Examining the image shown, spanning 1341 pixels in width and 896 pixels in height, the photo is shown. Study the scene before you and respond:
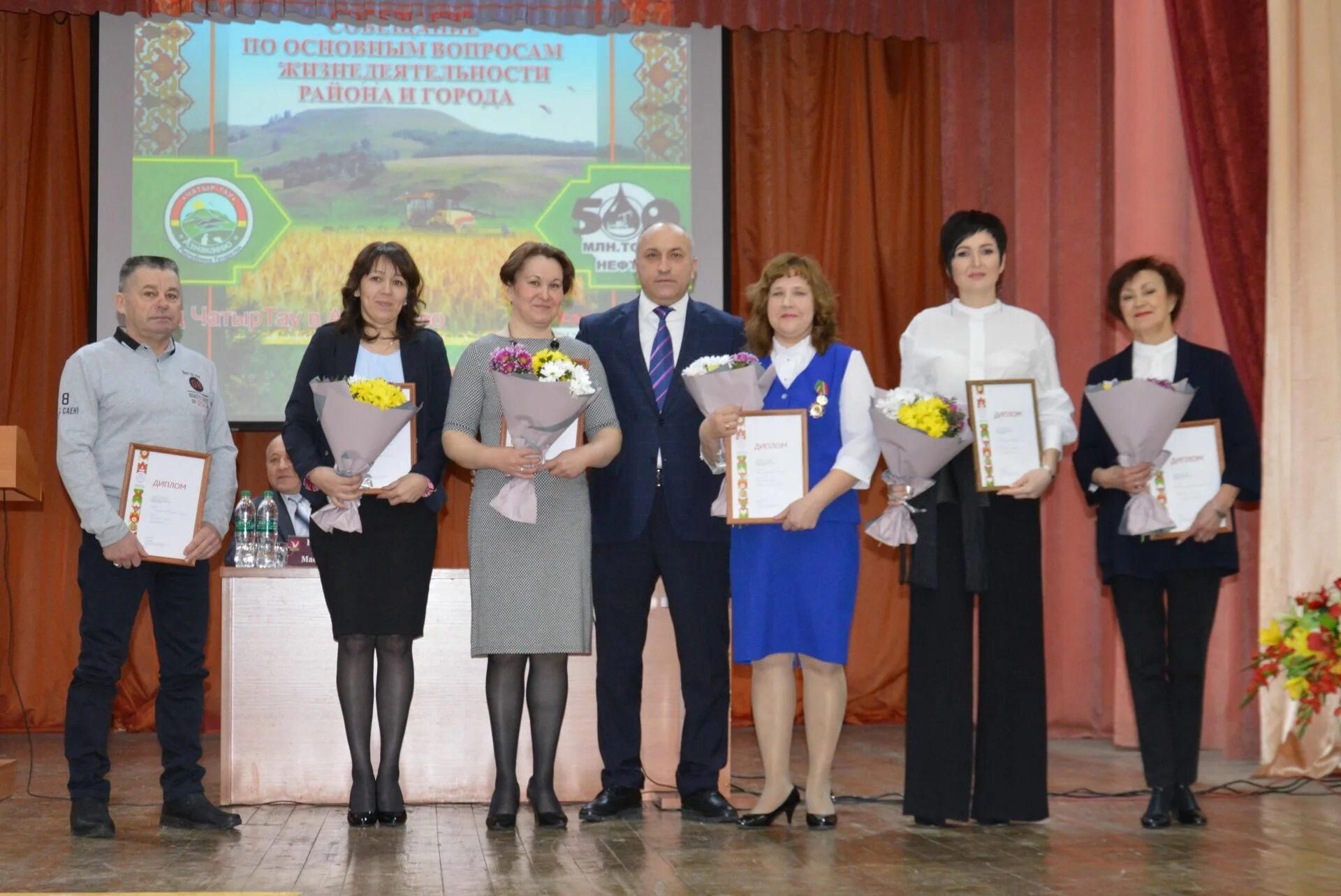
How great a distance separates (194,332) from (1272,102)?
454 cm

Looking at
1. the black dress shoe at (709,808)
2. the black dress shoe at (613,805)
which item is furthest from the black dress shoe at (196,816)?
the black dress shoe at (709,808)

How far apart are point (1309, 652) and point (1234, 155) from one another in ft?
7.86

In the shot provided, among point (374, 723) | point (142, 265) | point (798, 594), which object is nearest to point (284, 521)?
point (374, 723)

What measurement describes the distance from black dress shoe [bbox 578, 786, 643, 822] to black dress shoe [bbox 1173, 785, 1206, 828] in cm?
149

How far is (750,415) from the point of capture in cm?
365

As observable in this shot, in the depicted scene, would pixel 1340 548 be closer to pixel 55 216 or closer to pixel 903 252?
pixel 903 252

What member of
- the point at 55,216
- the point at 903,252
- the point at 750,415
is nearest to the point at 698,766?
the point at 750,415

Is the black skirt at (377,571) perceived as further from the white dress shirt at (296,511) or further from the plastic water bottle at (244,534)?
the white dress shirt at (296,511)

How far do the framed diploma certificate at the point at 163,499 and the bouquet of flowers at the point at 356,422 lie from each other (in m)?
0.38

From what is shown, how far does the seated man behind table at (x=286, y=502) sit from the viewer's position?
14.7 ft

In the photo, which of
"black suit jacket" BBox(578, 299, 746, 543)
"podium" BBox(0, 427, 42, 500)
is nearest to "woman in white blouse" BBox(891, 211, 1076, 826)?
"black suit jacket" BBox(578, 299, 746, 543)

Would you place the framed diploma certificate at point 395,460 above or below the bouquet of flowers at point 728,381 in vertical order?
below

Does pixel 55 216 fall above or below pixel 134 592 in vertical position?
above

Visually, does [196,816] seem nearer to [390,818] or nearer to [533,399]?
[390,818]
